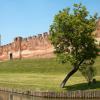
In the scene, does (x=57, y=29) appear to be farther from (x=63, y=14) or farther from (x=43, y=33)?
(x=43, y=33)

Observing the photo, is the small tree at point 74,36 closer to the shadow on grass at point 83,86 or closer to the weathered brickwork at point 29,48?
the shadow on grass at point 83,86

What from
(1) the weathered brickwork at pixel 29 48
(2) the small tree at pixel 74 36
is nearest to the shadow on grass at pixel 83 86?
(2) the small tree at pixel 74 36

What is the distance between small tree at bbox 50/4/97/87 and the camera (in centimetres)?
1939

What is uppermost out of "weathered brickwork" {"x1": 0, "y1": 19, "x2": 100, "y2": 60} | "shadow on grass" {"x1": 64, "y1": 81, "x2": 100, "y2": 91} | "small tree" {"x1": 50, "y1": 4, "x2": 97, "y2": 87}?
"weathered brickwork" {"x1": 0, "y1": 19, "x2": 100, "y2": 60}

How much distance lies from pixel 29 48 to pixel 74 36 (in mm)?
38026

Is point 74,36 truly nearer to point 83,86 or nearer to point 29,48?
point 83,86

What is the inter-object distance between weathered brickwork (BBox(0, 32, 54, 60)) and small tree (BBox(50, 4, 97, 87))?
95.6 ft

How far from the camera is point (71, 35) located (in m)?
19.4

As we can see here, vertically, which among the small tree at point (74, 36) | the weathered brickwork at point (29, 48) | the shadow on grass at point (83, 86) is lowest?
the shadow on grass at point (83, 86)

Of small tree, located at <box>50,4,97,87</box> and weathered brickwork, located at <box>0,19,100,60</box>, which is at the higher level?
weathered brickwork, located at <box>0,19,100,60</box>

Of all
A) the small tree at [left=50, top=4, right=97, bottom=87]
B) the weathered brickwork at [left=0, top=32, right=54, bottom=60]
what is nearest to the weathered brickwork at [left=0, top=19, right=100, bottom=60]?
the weathered brickwork at [left=0, top=32, right=54, bottom=60]

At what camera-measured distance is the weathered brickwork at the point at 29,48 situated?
171 ft

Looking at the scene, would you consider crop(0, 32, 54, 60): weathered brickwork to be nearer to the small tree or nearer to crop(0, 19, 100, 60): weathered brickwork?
crop(0, 19, 100, 60): weathered brickwork

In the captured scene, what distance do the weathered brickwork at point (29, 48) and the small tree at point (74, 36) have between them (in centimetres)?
2914
